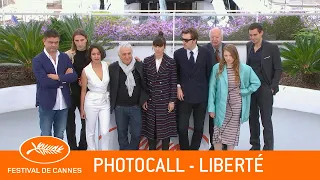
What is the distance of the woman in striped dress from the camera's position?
4.92m

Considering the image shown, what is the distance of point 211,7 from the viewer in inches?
A: 857

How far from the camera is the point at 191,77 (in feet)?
16.7

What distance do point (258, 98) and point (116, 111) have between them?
1.68 meters

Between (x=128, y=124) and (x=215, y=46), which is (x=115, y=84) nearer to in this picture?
(x=128, y=124)

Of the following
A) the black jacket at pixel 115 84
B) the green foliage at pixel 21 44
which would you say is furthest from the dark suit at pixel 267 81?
the green foliage at pixel 21 44

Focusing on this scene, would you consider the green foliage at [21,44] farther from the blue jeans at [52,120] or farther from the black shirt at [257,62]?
the black shirt at [257,62]

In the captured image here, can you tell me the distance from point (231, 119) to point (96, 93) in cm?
150

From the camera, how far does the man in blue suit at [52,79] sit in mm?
4824

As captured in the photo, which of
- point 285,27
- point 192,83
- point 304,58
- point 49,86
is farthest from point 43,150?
point 285,27

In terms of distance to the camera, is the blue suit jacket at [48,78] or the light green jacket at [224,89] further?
the light green jacket at [224,89]

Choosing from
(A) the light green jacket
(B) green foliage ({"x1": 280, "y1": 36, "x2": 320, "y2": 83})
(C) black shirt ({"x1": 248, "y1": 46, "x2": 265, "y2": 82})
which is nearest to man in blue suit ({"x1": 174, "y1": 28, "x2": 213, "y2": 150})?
(A) the light green jacket

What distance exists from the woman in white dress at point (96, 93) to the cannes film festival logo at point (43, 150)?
65 cm

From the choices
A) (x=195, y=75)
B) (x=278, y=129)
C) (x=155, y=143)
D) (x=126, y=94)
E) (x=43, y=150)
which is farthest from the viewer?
(x=278, y=129)

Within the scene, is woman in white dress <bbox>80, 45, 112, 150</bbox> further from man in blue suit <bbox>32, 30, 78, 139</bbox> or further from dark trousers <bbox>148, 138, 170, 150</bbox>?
dark trousers <bbox>148, 138, 170, 150</bbox>
